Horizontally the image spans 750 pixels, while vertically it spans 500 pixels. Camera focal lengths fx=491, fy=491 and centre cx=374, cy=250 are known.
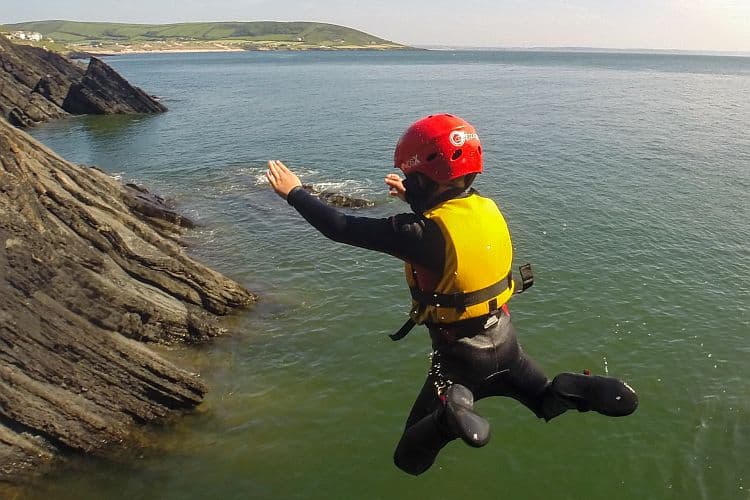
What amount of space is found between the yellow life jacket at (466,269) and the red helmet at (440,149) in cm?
36

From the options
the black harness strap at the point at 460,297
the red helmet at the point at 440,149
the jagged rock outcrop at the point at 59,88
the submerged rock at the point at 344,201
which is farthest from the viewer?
the jagged rock outcrop at the point at 59,88

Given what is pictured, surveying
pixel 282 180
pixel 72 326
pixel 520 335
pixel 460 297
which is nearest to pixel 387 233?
pixel 460 297

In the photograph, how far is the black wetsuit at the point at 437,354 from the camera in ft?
16.6

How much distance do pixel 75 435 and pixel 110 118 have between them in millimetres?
68331

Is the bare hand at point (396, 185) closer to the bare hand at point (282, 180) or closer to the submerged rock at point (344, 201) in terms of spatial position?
the bare hand at point (282, 180)

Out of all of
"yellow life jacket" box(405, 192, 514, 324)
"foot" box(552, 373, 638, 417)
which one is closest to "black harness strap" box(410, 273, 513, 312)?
"yellow life jacket" box(405, 192, 514, 324)

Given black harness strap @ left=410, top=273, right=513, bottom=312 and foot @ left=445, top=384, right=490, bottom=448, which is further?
black harness strap @ left=410, top=273, right=513, bottom=312

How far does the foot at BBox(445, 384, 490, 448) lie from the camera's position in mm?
4641

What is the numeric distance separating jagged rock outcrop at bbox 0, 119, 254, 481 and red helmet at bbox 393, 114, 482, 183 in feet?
37.5

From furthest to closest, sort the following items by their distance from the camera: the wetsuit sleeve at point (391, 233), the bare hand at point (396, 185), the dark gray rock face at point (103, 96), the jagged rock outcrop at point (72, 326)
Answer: the dark gray rock face at point (103, 96) → the jagged rock outcrop at point (72, 326) → the bare hand at point (396, 185) → the wetsuit sleeve at point (391, 233)

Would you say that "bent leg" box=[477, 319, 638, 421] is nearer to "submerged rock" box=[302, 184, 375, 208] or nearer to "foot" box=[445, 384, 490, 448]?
"foot" box=[445, 384, 490, 448]

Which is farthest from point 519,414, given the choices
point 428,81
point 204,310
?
point 428,81

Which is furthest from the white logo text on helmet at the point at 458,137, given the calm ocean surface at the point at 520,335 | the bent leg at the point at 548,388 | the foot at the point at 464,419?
the calm ocean surface at the point at 520,335

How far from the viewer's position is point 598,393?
5512 mm
